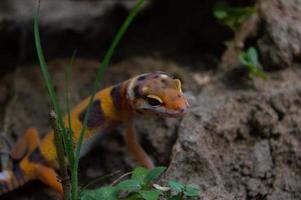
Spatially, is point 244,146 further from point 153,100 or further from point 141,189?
point 141,189

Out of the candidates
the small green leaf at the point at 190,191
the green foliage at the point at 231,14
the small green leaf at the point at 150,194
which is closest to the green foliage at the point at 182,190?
the small green leaf at the point at 190,191

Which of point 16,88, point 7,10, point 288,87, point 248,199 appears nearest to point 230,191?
point 248,199

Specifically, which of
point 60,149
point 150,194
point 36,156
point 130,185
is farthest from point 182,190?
point 36,156

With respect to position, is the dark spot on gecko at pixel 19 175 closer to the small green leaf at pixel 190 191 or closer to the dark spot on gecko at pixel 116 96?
the dark spot on gecko at pixel 116 96

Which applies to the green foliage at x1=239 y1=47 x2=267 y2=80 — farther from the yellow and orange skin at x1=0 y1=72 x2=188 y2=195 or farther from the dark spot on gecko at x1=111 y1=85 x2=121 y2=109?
the dark spot on gecko at x1=111 y1=85 x2=121 y2=109

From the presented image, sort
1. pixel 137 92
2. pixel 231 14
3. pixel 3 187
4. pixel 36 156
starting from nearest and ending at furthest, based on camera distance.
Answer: pixel 137 92 → pixel 3 187 → pixel 36 156 → pixel 231 14

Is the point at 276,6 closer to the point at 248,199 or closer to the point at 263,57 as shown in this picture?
the point at 263,57
